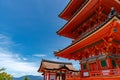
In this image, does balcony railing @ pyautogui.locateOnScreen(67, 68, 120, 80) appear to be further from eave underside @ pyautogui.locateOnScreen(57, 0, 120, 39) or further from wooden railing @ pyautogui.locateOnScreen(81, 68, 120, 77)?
eave underside @ pyautogui.locateOnScreen(57, 0, 120, 39)

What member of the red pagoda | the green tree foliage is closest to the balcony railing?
the red pagoda

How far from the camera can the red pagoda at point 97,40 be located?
7.78 metres

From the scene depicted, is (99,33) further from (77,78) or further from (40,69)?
(40,69)

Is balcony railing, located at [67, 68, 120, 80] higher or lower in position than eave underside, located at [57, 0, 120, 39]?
lower

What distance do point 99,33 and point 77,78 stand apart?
17.4 ft

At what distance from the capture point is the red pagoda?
25.5 ft

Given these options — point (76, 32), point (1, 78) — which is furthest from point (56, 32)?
point (1, 78)

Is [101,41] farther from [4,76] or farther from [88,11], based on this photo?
[4,76]

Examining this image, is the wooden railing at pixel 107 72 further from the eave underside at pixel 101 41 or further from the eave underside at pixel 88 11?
the eave underside at pixel 88 11

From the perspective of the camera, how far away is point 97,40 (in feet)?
31.0

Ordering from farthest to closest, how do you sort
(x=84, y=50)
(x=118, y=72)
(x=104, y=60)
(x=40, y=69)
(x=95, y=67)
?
(x=40, y=69) → (x=84, y=50) → (x=95, y=67) → (x=104, y=60) → (x=118, y=72)

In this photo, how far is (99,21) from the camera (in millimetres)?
10742

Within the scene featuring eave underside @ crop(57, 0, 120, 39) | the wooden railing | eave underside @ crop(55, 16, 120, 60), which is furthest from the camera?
eave underside @ crop(57, 0, 120, 39)

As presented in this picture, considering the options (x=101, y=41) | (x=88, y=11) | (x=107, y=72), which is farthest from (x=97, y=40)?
(x=88, y=11)
